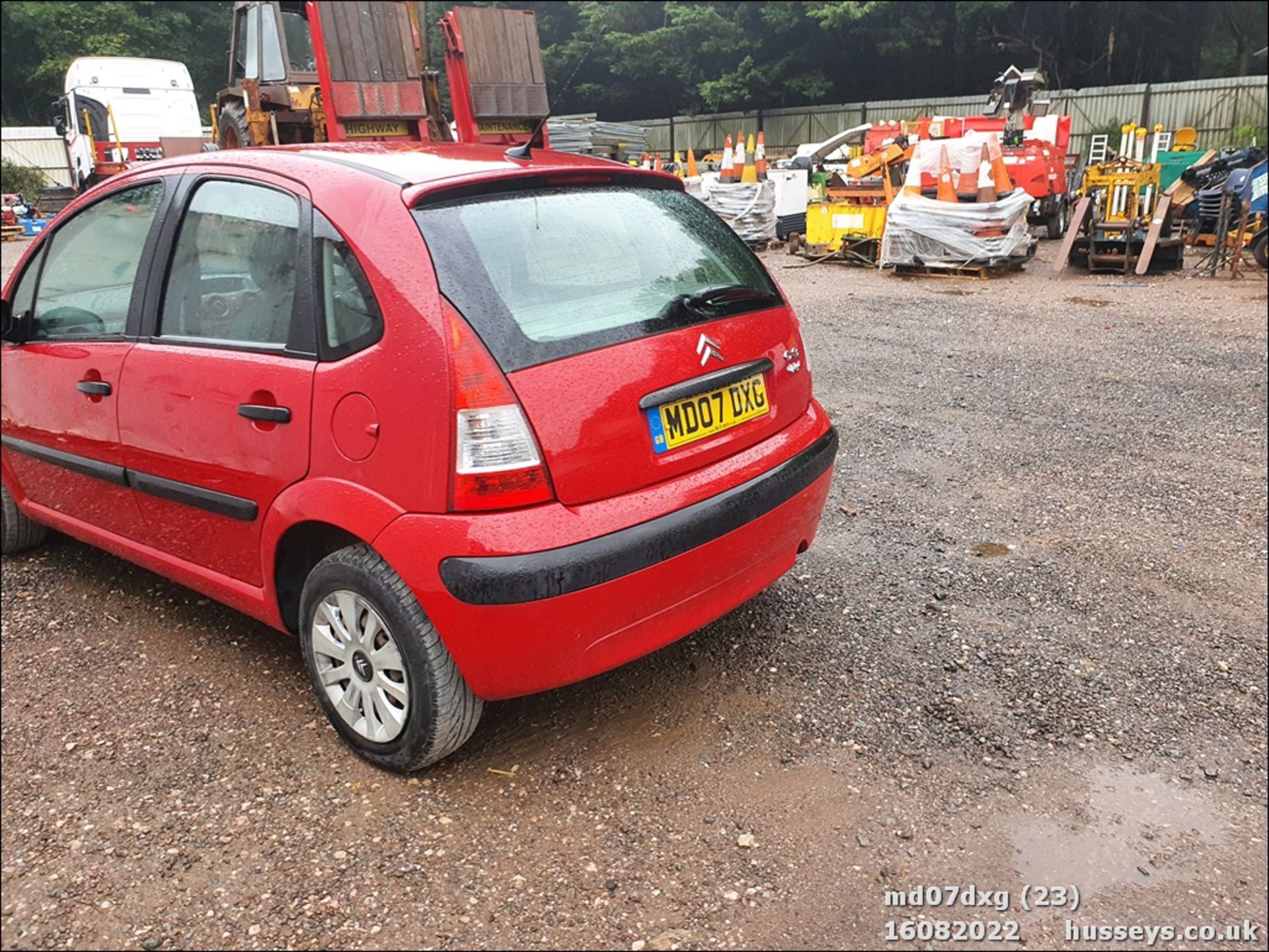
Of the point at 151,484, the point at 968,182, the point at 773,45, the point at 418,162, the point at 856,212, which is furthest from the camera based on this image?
the point at 773,45

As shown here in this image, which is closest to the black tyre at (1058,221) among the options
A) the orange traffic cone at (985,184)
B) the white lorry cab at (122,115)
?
the orange traffic cone at (985,184)

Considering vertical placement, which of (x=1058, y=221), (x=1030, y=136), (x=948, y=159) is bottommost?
(x=1058, y=221)

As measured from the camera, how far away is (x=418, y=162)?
2514mm

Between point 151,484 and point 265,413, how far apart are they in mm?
684

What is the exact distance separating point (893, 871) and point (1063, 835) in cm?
45

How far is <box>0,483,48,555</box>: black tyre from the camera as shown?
3.74 meters

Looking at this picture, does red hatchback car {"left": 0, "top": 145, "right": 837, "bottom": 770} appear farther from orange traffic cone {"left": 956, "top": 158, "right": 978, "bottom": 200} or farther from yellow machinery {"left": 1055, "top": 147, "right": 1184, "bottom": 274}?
yellow machinery {"left": 1055, "top": 147, "right": 1184, "bottom": 274}

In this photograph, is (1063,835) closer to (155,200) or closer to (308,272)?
(308,272)

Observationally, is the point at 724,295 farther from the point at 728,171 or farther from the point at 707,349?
the point at 728,171

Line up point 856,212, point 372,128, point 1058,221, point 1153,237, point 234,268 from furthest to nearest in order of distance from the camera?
1. point 1058,221
2. point 856,212
3. point 1153,237
4. point 372,128
5. point 234,268

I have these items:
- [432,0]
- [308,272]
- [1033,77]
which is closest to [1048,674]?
[308,272]

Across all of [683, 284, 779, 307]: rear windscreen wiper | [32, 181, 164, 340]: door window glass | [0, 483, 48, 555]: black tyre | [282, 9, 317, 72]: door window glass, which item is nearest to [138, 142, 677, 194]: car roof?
[32, 181, 164, 340]: door window glass

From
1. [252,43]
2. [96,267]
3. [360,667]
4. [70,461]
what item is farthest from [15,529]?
[252,43]

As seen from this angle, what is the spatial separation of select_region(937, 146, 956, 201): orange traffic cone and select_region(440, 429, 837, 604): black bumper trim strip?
1030cm
